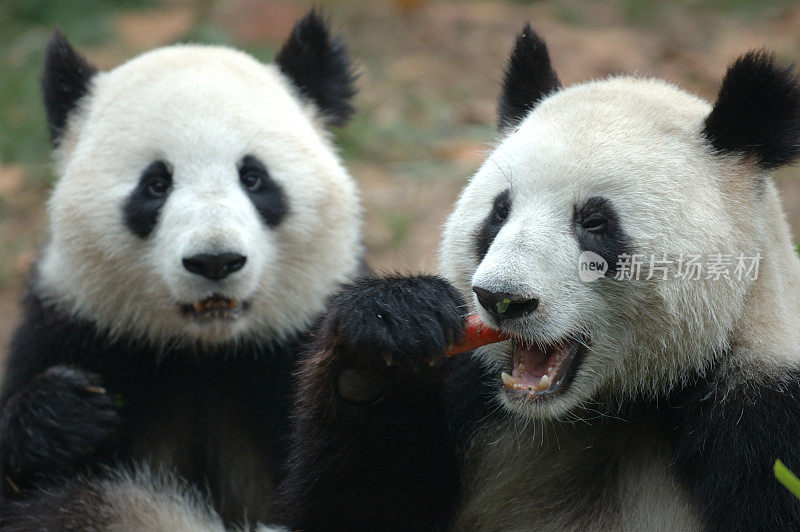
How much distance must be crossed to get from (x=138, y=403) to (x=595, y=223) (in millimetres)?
2286

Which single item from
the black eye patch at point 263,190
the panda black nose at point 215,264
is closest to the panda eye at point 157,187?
the black eye patch at point 263,190

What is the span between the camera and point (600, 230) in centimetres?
308

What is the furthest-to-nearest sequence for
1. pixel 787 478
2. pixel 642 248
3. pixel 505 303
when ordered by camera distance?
pixel 642 248 < pixel 505 303 < pixel 787 478

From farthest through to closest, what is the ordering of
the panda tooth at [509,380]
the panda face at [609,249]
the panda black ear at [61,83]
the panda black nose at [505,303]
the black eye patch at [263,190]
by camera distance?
the panda black ear at [61,83], the black eye patch at [263,190], the panda tooth at [509,380], the panda face at [609,249], the panda black nose at [505,303]

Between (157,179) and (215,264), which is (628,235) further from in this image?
(157,179)

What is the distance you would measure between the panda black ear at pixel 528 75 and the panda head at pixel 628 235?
1.56ft

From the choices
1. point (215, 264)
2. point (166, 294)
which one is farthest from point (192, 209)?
point (166, 294)

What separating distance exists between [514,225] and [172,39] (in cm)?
675

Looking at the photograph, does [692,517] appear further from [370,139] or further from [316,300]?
[370,139]

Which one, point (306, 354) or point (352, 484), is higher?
point (306, 354)

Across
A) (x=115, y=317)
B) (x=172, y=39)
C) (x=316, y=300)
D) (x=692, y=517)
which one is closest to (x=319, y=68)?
(x=316, y=300)

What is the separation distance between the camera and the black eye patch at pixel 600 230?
305 centimetres

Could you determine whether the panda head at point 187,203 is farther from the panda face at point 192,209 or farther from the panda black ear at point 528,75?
the panda black ear at point 528,75

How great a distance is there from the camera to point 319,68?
4.90m
